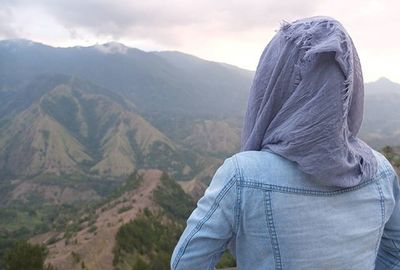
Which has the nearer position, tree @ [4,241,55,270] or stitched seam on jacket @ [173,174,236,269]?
stitched seam on jacket @ [173,174,236,269]

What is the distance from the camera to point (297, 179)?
1375 mm

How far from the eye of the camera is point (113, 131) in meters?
153

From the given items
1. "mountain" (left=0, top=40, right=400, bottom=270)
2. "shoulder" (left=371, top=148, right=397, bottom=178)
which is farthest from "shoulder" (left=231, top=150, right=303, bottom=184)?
"mountain" (left=0, top=40, right=400, bottom=270)

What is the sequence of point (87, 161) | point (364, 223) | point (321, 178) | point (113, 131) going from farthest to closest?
point (113, 131)
point (87, 161)
point (364, 223)
point (321, 178)

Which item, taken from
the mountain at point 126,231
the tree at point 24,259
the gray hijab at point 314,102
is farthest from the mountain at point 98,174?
the gray hijab at point 314,102

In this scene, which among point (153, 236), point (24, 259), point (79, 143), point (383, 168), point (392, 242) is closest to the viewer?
point (383, 168)

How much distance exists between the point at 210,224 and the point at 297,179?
29cm

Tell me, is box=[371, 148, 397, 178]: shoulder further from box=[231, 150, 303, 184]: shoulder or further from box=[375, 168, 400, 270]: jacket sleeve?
box=[231, 150, 303, 184]: shoulder

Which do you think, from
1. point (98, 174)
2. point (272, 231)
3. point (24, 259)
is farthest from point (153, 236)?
point (98, 174)

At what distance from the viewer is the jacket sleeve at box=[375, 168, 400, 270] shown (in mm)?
1662

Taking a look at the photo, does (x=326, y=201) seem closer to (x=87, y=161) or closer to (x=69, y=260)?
(x=69, y=260)

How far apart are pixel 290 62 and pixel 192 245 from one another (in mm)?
629

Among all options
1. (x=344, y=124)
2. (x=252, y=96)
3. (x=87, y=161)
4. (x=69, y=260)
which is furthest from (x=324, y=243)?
(x=87, y=161)

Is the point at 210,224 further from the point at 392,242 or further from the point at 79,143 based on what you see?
the point at 79,143
